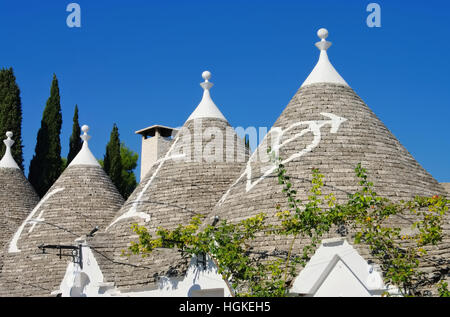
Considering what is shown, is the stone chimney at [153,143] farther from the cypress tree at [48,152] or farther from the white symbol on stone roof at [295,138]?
the white symbol on stone roof at [295,138]

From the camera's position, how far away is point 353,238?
904cm

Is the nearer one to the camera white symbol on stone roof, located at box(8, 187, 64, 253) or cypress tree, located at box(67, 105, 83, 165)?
white symbol on stone roof, located at box(8, 187, 64, 253)

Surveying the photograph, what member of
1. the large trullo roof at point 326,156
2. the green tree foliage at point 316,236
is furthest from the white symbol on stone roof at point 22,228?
the green tree foliage at point 316,236

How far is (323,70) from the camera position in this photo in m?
11.9

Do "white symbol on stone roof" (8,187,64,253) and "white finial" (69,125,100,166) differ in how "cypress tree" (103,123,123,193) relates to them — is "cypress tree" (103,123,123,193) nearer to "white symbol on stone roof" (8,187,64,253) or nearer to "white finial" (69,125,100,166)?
"white finial" (69,125,100,166)

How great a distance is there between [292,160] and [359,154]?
1096 millimetres

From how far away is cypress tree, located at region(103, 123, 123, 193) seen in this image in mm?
32281

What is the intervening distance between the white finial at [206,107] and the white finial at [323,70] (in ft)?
10.1

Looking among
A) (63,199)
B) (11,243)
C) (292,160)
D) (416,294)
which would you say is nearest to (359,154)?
(292,160)

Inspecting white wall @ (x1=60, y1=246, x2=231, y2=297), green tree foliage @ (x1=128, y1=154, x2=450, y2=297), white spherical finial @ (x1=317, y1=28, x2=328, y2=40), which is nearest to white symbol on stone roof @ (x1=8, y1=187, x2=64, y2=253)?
white wall @ (x1=60, y1=246, x2=231, y2=297)

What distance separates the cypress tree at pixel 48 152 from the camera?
28.7 metres

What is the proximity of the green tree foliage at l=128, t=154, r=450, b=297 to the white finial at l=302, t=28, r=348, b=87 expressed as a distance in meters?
2.45

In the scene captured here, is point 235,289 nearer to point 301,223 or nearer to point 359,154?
point 301,223

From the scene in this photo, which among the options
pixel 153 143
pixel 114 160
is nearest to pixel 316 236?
pixel 153 143
